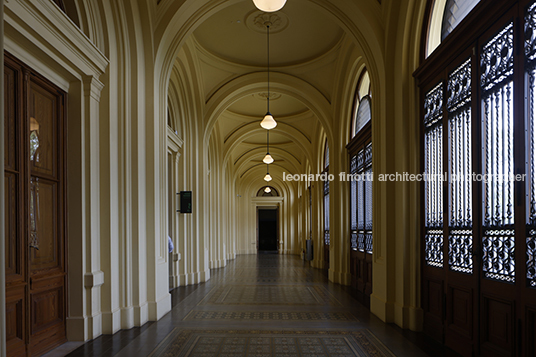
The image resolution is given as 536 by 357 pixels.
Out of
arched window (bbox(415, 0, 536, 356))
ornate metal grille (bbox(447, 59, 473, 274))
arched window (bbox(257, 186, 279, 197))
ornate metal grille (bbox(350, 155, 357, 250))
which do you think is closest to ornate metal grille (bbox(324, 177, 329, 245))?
ornate metal grille (bbox(350, 155, 357, 250))

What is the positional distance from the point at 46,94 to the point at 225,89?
7022mm

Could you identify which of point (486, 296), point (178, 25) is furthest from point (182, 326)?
point (178, 25)

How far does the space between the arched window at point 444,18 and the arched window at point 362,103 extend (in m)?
3.16

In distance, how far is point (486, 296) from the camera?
376cm

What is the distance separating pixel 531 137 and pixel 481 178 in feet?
2.55

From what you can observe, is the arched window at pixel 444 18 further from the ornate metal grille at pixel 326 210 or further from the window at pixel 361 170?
the ornate metal grille at pixel 326 210

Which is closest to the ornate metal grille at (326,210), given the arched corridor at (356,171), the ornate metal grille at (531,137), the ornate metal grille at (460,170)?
the arched corridor at (356,171)

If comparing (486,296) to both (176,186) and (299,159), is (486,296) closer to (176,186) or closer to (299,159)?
(176,186)

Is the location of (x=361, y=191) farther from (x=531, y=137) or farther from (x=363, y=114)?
(x=531, y=137)

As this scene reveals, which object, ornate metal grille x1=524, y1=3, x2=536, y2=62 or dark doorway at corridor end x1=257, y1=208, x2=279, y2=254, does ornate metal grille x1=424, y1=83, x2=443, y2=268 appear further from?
dark doorway at corridor end x1=257, y1=208, x2=279, y2=254

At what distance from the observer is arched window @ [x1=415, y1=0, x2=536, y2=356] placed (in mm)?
3242

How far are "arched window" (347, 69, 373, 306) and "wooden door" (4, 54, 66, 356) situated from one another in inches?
207

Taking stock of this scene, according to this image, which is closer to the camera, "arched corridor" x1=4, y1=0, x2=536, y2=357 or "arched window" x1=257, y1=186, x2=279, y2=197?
"arched corridor" x1=4, y1=0, x2=536, y2=357

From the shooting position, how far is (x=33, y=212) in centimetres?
416
